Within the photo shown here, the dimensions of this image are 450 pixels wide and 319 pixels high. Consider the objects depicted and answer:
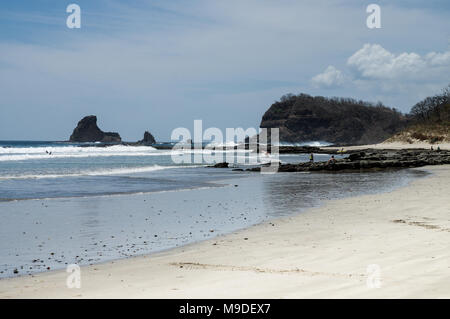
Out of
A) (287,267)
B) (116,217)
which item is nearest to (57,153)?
(116,217)

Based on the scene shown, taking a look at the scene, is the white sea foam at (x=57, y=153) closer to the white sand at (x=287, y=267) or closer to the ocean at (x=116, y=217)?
the ocean at (x=116, y=217)

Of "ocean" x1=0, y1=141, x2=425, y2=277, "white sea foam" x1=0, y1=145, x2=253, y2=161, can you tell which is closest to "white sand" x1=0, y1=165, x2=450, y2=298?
"ocean" x1=0, y1=141, x2=425, y2=277

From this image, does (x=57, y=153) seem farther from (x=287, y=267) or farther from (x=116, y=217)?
Result: (x=287, y=267)

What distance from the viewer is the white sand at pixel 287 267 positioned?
6344 millimetres

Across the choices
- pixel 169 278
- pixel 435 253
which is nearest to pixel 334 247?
pixel 435 253

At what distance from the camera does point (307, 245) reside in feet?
32.1

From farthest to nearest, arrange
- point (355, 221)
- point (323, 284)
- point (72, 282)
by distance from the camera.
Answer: point (355, 221), point (72, 282), point (323, 284)

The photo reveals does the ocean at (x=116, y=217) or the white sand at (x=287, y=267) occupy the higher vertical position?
the white sand at (x=287, y=267)

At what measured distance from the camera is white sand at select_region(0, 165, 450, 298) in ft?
20.8

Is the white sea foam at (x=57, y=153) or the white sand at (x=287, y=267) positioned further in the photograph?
the white sea foam at (x=57, y=153)

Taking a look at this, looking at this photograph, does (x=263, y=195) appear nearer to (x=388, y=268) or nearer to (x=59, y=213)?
(x=59, y=213)

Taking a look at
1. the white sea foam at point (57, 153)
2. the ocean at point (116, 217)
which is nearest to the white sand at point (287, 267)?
the ocean at point (116, 217)

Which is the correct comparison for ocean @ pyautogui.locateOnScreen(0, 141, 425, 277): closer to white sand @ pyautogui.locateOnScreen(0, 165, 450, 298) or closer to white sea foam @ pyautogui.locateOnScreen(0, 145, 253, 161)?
white sand @ pyautogui.locateOnScreen(0, 165, 450, 298)
